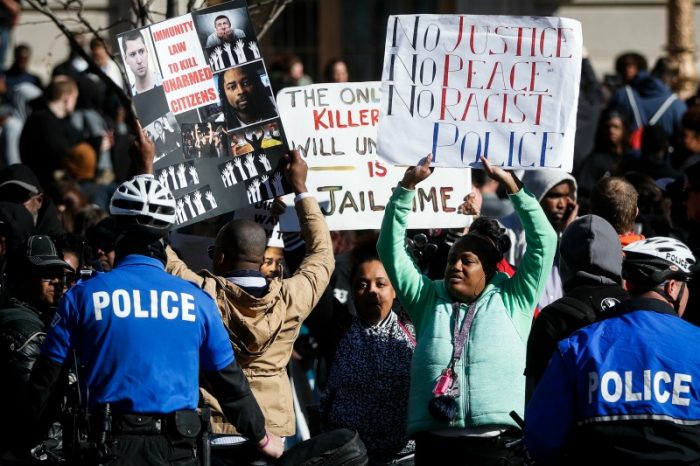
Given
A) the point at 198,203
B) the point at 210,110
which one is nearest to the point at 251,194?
the point at 198,203

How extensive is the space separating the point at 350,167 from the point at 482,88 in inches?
41.5

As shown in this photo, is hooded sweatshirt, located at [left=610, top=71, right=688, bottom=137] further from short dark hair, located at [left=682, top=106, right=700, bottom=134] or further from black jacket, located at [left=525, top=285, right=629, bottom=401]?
black jacket, located at [left=525, top=285, right=629, bottom=401]

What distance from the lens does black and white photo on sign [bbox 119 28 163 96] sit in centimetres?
688

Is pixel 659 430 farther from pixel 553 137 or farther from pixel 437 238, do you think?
pixel 437 238

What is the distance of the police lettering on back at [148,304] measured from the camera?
16.6ft

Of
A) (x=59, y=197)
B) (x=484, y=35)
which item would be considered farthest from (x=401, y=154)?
(x=59, y=197)

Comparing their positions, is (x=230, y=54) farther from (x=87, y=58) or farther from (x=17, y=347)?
(x=17, y=347)


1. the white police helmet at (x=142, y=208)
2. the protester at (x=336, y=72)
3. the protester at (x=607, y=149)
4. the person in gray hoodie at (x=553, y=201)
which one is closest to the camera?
the white police helmet at (x=142, y=208)

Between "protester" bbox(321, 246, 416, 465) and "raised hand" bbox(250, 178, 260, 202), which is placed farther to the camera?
"raised hand" bbox(250, 178, 260, 202)

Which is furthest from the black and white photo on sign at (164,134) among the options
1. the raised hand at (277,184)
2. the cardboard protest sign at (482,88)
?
the cardboard protest sign at (482,88)

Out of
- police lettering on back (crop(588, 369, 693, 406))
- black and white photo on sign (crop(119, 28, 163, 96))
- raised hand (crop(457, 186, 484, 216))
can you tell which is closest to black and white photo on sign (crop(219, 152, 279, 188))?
black and white photo on sign (crop(119, 28, 163, 96))

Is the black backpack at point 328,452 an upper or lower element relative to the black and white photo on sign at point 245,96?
lower

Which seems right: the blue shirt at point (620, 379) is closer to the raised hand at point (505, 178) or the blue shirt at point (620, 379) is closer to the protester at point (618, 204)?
the raised hand at point (505, 178)

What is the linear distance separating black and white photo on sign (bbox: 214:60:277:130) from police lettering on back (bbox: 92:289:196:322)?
2.03m
